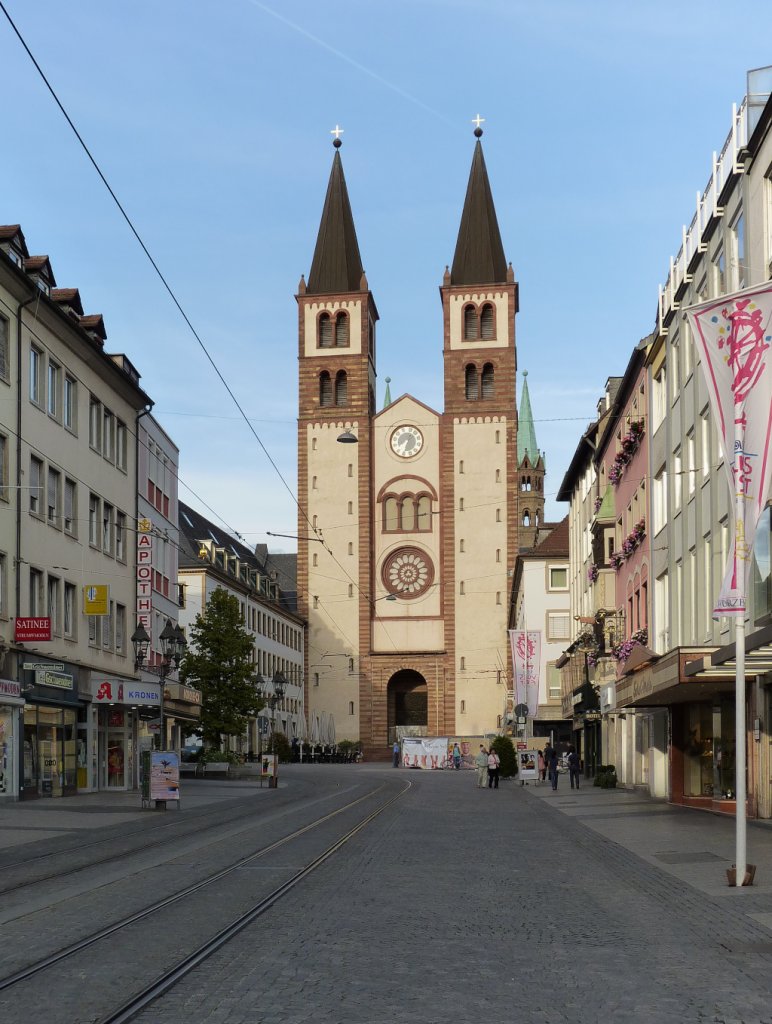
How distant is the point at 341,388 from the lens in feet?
325

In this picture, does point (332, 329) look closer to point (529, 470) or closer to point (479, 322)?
point (479, 322)

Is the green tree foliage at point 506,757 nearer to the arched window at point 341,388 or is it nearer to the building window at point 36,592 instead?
the building window at point 36,592

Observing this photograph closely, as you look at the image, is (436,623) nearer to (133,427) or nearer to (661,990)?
(133,427)

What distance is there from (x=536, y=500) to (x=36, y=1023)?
4952 inches

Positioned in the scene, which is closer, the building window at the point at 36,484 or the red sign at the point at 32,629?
the red sign at the point at 32,629

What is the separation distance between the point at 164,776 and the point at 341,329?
71.4 metres

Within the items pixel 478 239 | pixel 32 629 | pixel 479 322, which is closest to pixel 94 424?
pixel 32 629

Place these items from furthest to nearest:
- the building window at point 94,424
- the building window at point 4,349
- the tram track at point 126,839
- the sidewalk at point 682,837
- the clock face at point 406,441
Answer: the clock face at point 406,441, the building window at point 94,424, the building window at point 4,349, the tram track at point 126,839, the sidewalk at point 682,837

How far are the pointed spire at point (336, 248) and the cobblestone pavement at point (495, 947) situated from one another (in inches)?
3329

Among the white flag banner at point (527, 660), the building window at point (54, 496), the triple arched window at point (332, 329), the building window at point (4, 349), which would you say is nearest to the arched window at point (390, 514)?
the triple arched window at point (332, 329)

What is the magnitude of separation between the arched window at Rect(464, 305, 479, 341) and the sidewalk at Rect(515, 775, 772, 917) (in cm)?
6218

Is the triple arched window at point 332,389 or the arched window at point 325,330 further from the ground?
the arched window at point 325,330

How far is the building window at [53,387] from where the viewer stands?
38625mm

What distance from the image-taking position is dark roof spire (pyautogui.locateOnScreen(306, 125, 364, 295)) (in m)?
102
